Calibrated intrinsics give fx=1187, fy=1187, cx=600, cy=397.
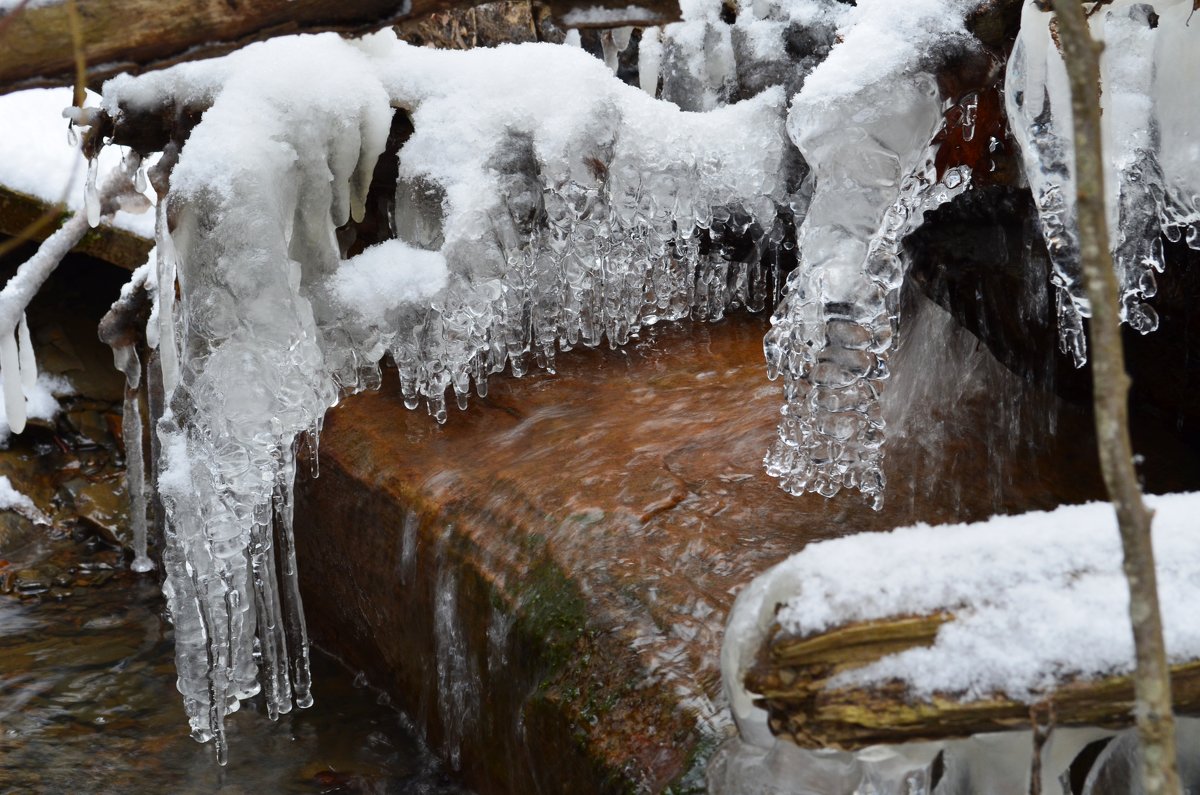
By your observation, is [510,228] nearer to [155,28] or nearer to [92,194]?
[92,194]

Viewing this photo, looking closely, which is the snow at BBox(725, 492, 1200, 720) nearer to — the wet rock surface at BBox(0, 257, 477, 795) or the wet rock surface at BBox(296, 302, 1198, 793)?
Result: the wet rock surface at BBox(296, 302, 1198, 793)

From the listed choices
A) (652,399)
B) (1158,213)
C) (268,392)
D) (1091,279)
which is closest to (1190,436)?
(1158,213)

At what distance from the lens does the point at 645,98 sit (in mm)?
3744

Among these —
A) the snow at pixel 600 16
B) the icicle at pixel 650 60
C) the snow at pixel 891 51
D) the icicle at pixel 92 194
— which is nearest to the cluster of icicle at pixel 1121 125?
the snow at pixel 891 51

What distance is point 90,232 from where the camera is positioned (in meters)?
5.30

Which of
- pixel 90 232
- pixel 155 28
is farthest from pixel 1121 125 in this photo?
pixel 90 232

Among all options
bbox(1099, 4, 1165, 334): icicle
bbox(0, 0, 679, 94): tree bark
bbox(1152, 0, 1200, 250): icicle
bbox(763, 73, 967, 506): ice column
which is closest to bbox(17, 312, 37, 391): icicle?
bbox(0, 0, 679, 94): tree bark

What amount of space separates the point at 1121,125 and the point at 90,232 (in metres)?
Answer: 4.35

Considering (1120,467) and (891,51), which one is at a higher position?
(891,51)

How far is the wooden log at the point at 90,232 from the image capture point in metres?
5.32

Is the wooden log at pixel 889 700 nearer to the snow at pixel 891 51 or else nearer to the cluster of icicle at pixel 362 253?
the snow at pixel 891 51

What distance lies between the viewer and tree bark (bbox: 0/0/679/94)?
194 centimetres

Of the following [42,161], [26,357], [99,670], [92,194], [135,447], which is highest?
[92,194]

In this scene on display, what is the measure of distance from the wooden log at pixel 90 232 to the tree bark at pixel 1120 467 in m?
5.01
